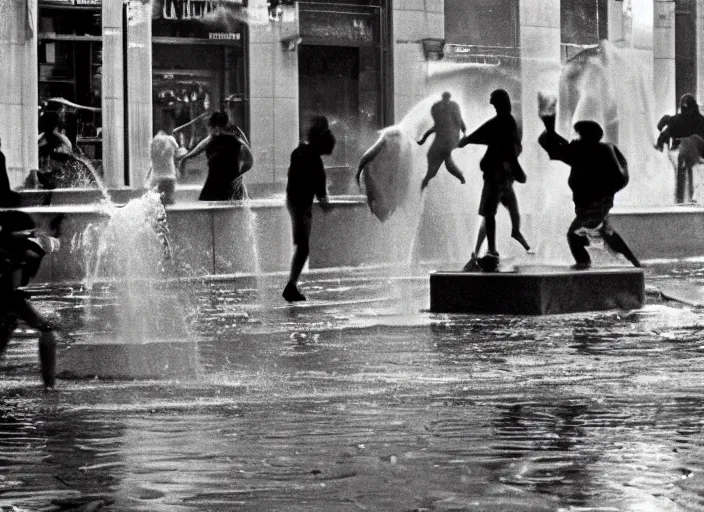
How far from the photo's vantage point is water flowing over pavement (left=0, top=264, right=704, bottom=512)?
6.59 meters

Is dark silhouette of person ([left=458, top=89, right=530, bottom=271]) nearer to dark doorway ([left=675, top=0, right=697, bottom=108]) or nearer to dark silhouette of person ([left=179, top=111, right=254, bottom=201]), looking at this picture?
dark silhouette of person ([left=179, top=111, right=254, bottom=201])

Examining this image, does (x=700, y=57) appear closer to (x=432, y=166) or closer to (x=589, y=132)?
(x=432, y=166)

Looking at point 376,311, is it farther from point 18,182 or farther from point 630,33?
point 630,33

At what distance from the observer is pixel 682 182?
30.5m

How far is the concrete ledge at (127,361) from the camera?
10.5 metres

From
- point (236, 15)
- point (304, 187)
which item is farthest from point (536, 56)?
point (304, 187)

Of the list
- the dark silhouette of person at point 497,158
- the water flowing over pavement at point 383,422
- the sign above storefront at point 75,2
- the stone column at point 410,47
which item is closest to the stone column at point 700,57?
the stone column at point 410,47

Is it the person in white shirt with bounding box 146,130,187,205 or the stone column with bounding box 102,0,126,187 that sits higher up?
the stone column with bounding box 102,0,126,187

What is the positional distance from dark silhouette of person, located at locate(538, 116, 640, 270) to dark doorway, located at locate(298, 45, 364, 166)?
14.8 meters

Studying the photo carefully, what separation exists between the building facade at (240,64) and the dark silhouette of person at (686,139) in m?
4.84

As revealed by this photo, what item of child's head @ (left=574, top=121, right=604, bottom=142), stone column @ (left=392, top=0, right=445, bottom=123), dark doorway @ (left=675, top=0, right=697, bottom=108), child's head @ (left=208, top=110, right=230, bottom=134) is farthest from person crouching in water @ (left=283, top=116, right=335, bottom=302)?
dark doorway @ (left=675, top=0, right=697, bottom=108)

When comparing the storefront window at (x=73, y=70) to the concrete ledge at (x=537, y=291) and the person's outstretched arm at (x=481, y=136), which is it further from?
the concrete ledge at (x=537, y=291)

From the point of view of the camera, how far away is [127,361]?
1073 cm

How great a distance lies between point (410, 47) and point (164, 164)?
835 centimetres
